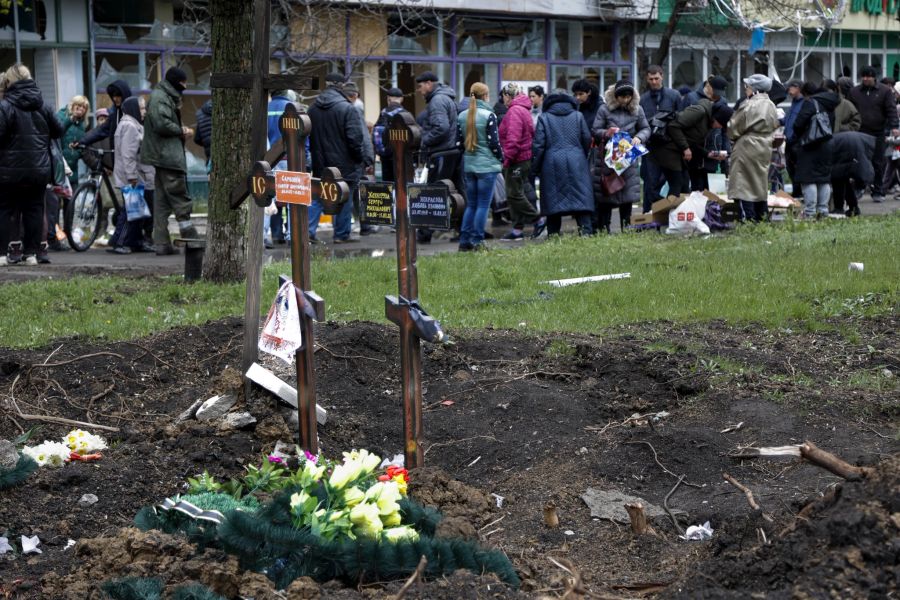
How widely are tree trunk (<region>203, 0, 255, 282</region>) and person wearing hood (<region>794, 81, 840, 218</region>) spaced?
8.87 meters

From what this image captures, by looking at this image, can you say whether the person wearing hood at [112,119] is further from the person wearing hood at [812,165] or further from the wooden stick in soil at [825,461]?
the wooden stick in soil at [825,461]

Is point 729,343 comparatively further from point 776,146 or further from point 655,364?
point 776,146

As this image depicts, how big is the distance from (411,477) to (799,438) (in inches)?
73.6

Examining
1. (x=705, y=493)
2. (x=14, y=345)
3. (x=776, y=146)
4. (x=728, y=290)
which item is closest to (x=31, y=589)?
(x=705, y=493)

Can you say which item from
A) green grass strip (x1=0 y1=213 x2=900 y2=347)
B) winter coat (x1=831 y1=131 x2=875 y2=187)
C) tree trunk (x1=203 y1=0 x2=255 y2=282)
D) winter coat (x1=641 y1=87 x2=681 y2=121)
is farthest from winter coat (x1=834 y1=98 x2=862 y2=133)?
tree trunk (x1=203 y1=0 x2=255 y2=282)

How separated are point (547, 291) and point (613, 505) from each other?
15.7 ft

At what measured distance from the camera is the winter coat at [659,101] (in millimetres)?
16141

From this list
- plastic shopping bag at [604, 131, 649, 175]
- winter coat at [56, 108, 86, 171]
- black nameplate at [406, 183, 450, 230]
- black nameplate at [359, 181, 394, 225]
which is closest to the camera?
black nameplate at [406, 183, 450, 230]

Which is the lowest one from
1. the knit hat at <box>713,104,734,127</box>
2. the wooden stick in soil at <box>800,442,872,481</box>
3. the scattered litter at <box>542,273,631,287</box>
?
the scattered litter at <box>542,273,631,287</box>

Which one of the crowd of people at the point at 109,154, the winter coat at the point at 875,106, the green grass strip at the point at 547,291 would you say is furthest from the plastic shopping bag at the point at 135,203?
the winter coat at the point at 875,106

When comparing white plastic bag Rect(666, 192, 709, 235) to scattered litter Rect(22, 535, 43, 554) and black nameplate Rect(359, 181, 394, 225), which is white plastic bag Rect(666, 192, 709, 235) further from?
scattered litter Rect(22, 535, 43, 554)

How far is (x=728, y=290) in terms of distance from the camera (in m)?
9.84

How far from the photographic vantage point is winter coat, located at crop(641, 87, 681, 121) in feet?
53.0

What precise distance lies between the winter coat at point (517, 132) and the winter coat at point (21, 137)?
19.1ft
